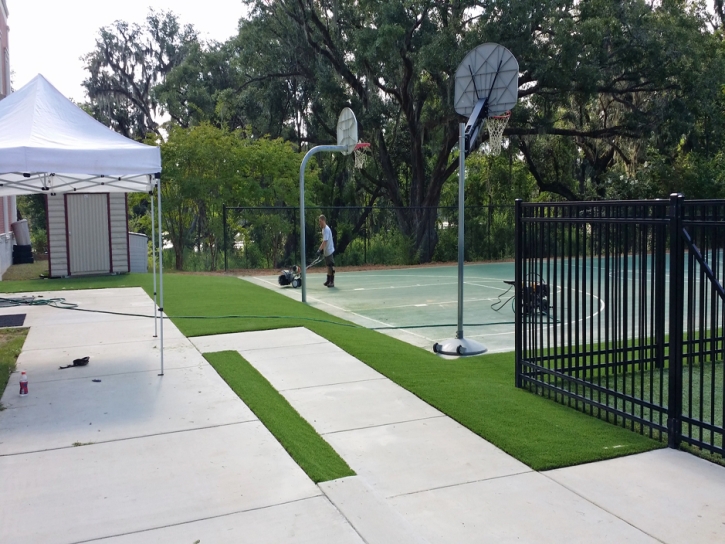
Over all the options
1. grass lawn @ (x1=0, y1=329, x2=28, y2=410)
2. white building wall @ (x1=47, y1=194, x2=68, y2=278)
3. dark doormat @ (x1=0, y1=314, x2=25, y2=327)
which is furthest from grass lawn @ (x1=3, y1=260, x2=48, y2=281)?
grass lawn @ (x1=0, y1=329, x2=28, y2=410)

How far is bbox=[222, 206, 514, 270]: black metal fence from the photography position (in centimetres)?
2531

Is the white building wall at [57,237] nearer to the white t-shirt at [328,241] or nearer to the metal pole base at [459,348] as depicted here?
the white t-shirt at [328,241]

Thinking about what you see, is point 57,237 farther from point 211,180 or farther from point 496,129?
point 496,129

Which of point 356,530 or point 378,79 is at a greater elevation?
point 378,79

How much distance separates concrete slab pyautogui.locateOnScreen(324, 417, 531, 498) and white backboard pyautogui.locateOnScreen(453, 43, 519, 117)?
17.3 feet

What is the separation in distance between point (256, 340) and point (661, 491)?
256 inches

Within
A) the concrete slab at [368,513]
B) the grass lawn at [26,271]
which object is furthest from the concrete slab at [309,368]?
the grass lawn at [26,271]

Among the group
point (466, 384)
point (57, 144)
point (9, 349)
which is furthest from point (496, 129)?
point (9, 349)

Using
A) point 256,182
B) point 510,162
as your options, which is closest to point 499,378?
point 256,182

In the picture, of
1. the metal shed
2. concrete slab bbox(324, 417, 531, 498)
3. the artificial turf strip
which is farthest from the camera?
the metal shed

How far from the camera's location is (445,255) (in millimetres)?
28141

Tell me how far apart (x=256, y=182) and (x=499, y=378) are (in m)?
18.7

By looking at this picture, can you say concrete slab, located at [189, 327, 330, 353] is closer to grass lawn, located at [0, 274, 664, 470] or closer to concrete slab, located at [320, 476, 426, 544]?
grass lawn, located at [0, 274, 664, 470]

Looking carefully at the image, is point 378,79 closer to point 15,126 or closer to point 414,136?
point 414,136
